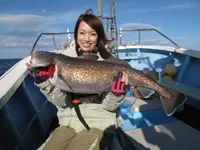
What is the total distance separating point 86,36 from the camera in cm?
324

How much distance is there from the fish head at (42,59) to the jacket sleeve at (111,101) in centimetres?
86

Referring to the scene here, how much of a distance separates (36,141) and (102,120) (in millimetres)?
1733

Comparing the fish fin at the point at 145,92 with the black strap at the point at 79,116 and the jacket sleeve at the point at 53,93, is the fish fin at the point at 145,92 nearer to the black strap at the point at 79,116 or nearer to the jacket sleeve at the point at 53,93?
the black strap at the point at 79,116

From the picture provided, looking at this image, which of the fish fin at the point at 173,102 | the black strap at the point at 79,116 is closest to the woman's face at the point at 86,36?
the black strap at the point at 79,116

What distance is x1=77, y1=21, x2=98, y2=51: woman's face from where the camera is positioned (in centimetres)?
325

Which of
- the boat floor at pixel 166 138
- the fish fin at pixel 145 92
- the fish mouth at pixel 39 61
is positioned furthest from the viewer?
the boat floor at pixel 166 138

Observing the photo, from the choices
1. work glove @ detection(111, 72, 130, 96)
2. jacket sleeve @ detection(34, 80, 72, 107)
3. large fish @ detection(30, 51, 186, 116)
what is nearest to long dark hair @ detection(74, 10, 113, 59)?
large fish @ detection(30, 51, 186, 116)

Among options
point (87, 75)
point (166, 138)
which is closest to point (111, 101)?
point (87, 75)

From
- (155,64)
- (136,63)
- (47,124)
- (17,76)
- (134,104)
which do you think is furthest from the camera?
(136,63)

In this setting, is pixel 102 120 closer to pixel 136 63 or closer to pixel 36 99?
pixel 36 99

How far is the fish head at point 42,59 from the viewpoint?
2705 mm

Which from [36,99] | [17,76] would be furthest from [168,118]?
[17,76]

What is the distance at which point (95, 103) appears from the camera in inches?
120

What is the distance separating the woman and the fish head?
72 millimetres
